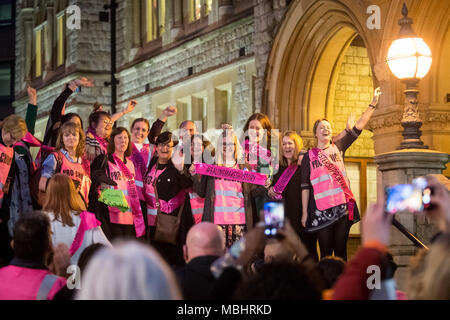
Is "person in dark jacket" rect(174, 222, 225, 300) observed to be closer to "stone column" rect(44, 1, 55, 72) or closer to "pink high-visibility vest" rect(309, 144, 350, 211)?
"pink high-visibility vest" rect(309, 144, 350, 211)

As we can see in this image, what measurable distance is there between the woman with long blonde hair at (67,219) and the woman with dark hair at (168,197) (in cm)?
177

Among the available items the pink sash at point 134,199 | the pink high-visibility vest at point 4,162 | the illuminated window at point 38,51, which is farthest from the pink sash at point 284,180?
the illuminated window at point 38,51

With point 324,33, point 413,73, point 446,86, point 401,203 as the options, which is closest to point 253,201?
point 413,73

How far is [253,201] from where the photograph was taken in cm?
928

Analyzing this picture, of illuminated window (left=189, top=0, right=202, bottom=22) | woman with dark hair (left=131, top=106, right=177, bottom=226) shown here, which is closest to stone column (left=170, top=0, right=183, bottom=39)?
illuminated window (left=189, top=0, right=202, bottom=22)

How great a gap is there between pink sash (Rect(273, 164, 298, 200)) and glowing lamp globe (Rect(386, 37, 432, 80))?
5.05 ft

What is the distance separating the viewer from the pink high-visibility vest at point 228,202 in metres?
9.02

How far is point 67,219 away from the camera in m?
7.38

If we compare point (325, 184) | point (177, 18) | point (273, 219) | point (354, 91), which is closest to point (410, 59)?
point (325, 184)

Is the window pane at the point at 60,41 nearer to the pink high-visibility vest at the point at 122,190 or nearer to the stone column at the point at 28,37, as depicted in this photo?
the stone column at the point at 28,37

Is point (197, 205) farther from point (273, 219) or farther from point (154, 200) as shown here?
point (273, 219)

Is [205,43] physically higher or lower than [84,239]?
higher

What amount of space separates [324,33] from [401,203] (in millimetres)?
11112
